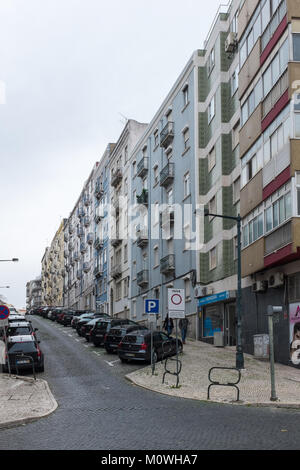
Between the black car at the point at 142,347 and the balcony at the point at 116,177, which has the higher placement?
the balcony at the point at 116,177

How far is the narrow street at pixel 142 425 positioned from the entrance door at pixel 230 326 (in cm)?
1365

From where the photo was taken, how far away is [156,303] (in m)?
24.5

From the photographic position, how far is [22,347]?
80.3 ft

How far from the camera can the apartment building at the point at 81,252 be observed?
78.7 m

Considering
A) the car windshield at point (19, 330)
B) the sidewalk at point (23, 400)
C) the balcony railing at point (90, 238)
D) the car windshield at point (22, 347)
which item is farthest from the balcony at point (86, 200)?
the sidewalk at point (23, 400)

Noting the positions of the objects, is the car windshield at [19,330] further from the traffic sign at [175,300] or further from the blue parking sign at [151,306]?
the traffic sign at [175,300]

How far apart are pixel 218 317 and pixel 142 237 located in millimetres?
15838

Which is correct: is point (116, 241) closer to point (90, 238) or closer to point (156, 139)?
point (156, 139)

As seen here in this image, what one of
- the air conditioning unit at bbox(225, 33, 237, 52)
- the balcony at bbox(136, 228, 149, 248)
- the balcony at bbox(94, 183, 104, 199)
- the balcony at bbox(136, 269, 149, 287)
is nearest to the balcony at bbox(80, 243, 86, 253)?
the balcony at bbox(94, 183, 104, 199)

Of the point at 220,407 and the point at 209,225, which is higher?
the point at 209,225

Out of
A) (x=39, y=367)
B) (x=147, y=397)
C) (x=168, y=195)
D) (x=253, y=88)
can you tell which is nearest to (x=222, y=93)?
(x=253, y=88)
